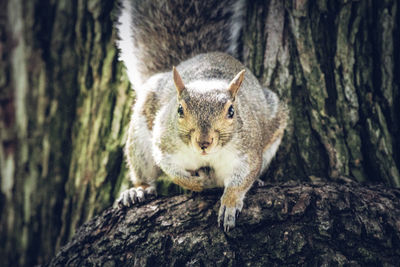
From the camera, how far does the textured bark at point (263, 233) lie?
4.00 feet

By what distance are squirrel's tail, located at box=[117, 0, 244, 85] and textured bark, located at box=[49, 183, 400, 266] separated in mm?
792

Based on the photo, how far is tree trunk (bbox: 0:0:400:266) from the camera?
1715 millimetres

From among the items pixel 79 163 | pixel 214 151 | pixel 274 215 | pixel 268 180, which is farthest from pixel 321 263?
pixel 79 163

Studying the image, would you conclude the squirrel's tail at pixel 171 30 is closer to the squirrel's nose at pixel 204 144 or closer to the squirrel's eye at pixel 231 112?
Answer: the squirrel's eye at pixel 231 112

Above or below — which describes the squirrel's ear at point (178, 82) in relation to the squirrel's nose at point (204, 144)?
above

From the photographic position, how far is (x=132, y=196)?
1.59m

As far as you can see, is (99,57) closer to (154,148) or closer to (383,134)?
(154,148)

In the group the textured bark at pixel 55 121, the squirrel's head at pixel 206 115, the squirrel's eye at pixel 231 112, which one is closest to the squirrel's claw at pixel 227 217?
the squirrel's head at pixel 206 115

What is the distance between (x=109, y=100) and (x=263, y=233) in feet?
3.41

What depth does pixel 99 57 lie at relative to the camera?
1938 millimetres

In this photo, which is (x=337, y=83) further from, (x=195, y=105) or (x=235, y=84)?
(x=195, y=105)

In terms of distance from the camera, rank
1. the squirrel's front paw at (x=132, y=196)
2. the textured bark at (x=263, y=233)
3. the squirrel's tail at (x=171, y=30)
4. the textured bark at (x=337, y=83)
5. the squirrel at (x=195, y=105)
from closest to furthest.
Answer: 1. the textured bark at (x=263, y=233)
2. the squirrel at (x=195, y=105)
3. the squirrel's front paw at (x=132, y=196)
4. the textured bark at (x=337, y=83)
5. the squirrel's tail at (x=171, y=30)

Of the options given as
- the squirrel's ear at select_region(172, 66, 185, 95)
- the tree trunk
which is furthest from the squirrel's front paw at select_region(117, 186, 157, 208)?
the squirrel's ear at select_region(172, 66, 185, 95)

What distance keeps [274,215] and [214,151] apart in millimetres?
288
